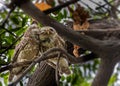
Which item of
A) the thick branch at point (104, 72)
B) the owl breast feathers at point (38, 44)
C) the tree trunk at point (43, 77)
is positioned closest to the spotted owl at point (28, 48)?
the owl breast feathers at point (38, 44)

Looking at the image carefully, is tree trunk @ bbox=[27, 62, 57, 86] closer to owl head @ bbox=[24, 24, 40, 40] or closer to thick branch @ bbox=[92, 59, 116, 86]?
owl head @ bbox=[24, 24, 40, 40]

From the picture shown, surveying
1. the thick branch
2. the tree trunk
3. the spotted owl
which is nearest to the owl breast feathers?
the spotted owl

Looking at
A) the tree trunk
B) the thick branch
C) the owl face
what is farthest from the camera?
the tree trunk

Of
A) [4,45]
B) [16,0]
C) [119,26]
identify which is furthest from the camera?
[4,45]

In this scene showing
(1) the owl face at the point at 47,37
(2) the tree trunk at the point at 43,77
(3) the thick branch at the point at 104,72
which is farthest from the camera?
(2) the tree trunk at the point at 43,77

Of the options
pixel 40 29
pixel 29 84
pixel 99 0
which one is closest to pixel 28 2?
pixel 40 29

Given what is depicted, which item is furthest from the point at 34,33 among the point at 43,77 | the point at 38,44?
the point at 43,77

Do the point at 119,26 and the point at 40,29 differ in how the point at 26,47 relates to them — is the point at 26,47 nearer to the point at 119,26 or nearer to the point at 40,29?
the point at 40,29

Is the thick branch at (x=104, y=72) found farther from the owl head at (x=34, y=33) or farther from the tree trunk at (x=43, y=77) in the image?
the tree trunk at (x=43, y=77)
